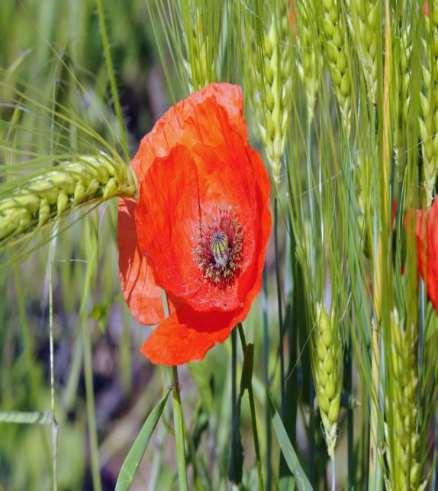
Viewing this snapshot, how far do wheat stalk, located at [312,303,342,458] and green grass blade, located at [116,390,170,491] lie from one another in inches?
4.5

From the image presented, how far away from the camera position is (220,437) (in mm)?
1537

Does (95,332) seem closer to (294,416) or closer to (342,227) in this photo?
(294,416)

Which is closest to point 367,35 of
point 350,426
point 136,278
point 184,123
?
point 184,123

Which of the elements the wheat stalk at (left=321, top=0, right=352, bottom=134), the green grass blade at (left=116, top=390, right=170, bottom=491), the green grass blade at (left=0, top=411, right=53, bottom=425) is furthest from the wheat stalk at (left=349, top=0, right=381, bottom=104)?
the green grass blade at (left=0, top=411, right=53, bottom=425)

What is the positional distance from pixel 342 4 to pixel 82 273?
2.60 feet

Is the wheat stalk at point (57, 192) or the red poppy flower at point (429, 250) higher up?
the wheat stalk at point (57, 192)

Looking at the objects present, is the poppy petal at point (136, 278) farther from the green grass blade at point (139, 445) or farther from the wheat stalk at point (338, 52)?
the wheat stalk at point (338, 52)

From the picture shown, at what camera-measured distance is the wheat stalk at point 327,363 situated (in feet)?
3.23

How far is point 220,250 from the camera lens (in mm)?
1090

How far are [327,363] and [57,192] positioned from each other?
235 mm

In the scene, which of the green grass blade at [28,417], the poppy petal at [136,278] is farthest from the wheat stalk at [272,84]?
the green grass blade at [28,417]

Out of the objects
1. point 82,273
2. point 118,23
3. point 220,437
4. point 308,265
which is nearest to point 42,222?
point 308,265

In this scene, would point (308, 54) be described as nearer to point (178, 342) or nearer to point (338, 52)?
point (338, 52)

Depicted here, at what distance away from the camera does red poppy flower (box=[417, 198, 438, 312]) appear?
38.5 inches
